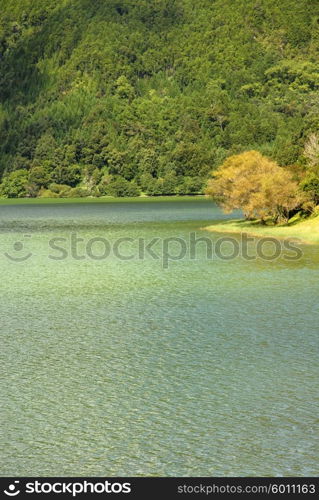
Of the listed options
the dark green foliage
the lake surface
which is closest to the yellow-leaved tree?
the dark green foliage

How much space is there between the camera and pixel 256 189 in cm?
10381

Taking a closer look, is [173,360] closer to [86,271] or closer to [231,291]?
[231,291]

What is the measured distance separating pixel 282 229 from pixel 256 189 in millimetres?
8611

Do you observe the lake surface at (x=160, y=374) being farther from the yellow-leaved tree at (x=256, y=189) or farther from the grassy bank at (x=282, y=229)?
the yellow-leaved tree at (x=256, y=189)

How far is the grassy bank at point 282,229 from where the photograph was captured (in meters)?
89.1

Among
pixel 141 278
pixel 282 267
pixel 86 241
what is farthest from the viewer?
pixel 86 241

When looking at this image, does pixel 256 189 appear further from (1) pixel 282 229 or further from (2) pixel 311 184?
(2) pixel 311 184

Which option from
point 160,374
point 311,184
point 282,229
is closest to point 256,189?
point 282,229

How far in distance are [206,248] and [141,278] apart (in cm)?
2428

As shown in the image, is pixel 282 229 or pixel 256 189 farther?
pixel 256 189

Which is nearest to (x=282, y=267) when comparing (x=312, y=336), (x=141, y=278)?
(x=141, y=278)

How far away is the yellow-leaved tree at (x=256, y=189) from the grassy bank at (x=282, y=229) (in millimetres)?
1759

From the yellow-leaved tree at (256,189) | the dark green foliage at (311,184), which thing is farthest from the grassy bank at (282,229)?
the dark green foliage at (311,184)

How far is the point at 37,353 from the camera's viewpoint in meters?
30.5
